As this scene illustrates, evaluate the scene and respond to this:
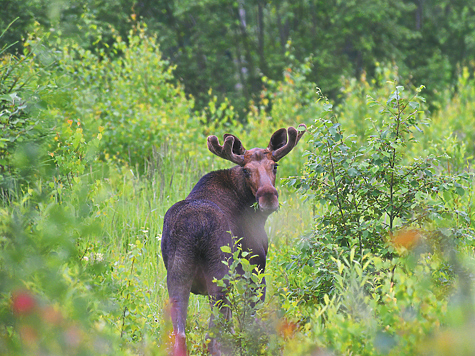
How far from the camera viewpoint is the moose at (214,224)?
153 inches

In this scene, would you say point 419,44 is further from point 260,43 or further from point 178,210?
point 178,210

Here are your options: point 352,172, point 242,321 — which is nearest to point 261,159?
point 352,172

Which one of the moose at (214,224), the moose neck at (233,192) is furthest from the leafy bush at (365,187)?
the moose neck at (233,192)

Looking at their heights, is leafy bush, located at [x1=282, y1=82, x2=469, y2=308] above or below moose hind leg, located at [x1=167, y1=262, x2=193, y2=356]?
above

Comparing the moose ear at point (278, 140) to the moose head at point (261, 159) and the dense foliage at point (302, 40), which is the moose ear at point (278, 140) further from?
the dense foliage at point (302, 40)

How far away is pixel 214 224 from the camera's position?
13.0 ft

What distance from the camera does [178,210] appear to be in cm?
404

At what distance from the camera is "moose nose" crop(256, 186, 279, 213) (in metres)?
4.41

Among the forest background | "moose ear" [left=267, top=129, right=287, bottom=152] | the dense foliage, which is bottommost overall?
the forest background

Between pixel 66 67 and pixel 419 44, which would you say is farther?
pixel 419 44

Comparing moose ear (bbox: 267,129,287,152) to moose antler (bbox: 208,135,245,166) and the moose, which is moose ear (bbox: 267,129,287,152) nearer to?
the moose

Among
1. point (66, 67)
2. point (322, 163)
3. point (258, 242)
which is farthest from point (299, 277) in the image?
point (66, 67)

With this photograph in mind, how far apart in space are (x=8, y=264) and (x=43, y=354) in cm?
45

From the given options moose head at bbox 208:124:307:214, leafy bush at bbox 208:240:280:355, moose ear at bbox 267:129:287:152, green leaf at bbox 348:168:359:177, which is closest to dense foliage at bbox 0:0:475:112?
moose ear at bbox 267:129:287:152
